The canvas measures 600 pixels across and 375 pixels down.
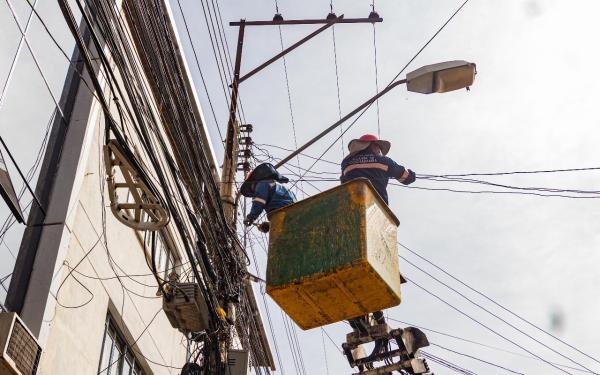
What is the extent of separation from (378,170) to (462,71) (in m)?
1.25

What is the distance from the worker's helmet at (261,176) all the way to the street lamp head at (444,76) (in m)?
1.61

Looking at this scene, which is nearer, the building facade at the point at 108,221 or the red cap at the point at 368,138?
the building facade at the point at 108,221

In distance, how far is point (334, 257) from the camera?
461 cm

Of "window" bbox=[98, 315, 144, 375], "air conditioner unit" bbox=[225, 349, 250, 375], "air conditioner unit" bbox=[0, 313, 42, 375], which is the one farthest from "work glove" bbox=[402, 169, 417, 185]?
"air conditioner unit" bbox=[0, 313, 42, 375]

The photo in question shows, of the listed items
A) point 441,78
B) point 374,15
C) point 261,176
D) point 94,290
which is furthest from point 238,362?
point 374,15

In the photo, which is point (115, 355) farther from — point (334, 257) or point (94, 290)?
point (334, 257)

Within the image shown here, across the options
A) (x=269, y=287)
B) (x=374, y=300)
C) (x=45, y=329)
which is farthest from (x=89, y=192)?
(x=374, y=300)

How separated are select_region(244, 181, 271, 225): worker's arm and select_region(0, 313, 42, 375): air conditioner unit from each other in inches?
95.2

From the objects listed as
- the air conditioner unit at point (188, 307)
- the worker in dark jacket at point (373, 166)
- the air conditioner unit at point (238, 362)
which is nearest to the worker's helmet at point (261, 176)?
the worker in dark jacket at point (373, 166)

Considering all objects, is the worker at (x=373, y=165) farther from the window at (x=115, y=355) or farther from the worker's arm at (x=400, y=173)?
the window at (x=115, y=355)

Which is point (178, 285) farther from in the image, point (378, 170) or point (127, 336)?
point (378, 170)

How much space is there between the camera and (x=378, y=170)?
735 cm

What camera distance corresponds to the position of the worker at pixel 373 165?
24.1ft

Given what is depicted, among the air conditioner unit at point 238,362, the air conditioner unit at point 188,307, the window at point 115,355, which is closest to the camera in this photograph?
the air conditioner unit at point 188,307
